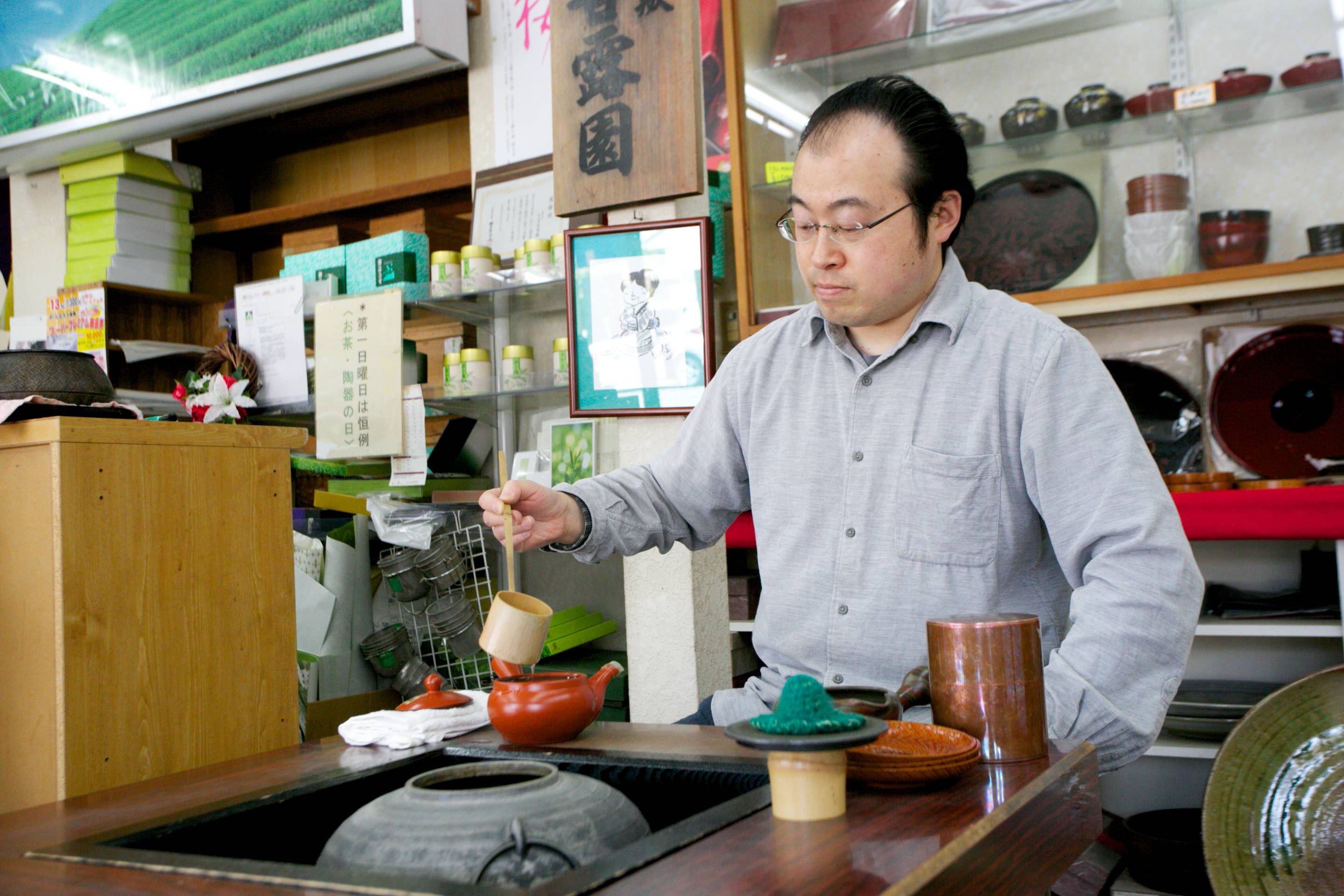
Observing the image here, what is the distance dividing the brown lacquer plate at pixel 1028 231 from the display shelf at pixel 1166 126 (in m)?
0.07

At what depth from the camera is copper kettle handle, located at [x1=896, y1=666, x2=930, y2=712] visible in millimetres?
1127

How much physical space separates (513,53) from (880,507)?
8.32 ft

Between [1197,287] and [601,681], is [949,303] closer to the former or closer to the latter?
[601,681]

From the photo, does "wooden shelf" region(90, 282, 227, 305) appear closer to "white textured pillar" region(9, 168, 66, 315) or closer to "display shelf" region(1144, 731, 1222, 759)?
"white textured pillar" region(9, 168, 66, 315)

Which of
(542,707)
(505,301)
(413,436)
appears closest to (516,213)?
(505,301)

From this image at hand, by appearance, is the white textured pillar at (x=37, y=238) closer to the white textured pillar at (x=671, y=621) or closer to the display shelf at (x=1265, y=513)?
the white textured pillar at (x=671, y=621)

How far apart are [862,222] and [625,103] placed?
1.22 m

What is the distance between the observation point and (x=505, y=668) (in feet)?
4.07

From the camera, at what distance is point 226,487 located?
6.79 ft

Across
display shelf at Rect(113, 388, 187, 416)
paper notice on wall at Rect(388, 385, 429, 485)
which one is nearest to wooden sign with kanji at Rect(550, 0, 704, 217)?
paper notice on wall at Rect(388, 385, 429, 485)

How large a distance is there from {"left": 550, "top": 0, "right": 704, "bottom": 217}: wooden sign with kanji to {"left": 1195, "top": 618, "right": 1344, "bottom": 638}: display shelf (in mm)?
1447

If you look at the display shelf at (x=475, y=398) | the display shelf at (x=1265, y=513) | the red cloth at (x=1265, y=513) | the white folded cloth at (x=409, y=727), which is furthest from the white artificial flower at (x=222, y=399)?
the red cloth at (x=1265, y=513)

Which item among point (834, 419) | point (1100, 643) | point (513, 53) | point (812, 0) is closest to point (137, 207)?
point (513, 53)

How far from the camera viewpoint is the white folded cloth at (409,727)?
1196 mm
